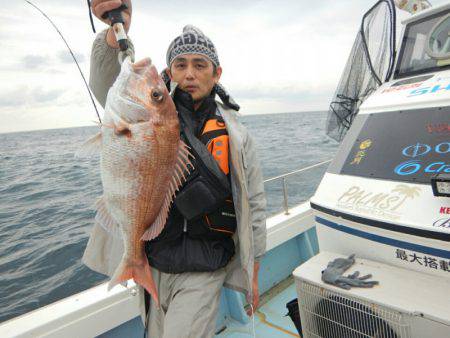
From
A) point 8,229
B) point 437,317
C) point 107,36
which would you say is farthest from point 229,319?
point 8,229

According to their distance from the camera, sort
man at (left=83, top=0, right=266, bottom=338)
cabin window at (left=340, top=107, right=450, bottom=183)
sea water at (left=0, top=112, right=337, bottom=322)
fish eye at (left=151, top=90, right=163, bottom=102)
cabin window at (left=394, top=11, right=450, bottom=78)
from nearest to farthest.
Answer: fish eye at (left=151, top=90, right=163, bottom=102) → man at (left=83, top=0, right=266, bottom=338) → cabin window at (left=340, top=107, right=450, bottom=183) → cabin window at (left=394, top=11, right=450, bottom=78) → sea water at (left=0, top=112, right=337, bottom=322)

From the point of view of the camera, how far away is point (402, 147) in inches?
110

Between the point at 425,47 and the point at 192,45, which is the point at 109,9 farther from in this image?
the point at 425,47

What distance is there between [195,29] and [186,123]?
2.19 feet

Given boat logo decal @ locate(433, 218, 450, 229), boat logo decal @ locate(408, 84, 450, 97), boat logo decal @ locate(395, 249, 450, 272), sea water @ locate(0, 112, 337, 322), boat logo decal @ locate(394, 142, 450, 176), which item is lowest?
sea water @ locate(0, 112, 337, 322)

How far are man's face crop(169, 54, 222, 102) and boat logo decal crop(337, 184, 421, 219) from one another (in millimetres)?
1445

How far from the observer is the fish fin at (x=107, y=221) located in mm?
1894

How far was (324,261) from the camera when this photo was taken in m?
2.54

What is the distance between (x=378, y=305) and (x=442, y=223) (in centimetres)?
69

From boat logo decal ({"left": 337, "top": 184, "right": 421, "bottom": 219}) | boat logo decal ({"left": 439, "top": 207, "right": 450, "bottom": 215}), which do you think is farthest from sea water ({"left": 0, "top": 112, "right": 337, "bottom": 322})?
boat logo decal ({"left": 439, "top": 207, "right": 450, "bottom": 215})

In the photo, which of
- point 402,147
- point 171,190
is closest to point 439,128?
point 402,147

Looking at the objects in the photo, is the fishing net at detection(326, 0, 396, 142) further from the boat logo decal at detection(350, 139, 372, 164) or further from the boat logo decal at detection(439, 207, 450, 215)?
the boat logo decal at detection(439, 207, 450, 215)

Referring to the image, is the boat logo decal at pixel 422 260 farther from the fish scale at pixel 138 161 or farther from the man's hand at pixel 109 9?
the man's hand at pixel 109 9

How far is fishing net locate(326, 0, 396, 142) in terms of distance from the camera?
3.98 metres
